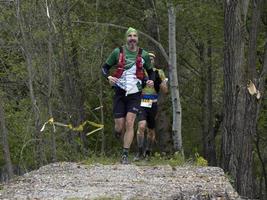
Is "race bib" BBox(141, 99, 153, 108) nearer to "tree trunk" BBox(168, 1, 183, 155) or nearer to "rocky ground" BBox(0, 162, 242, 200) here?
"rocky ground" BBox(0, 162, 242, 200)

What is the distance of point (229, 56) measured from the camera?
1176 centimetres

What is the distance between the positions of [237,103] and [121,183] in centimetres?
422

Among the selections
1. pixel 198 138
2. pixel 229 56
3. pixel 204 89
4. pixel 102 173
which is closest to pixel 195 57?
pixel 204 89

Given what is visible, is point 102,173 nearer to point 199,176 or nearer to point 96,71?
point 199,176

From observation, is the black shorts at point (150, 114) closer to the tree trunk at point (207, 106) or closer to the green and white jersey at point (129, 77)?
the green and white jersey at point (129, 77)

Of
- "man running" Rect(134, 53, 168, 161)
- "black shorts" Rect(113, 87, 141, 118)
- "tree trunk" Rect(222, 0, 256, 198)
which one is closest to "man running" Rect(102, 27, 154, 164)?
"black shorts" Rect(113, 87, 141, 118)

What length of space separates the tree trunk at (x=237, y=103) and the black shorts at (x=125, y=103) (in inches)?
73.8

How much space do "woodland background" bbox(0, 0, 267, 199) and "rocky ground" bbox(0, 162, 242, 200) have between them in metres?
2.34

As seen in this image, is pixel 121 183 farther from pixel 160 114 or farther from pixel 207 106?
pixel 207 106

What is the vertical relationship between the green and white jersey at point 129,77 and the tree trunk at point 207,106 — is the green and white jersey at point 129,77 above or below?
above

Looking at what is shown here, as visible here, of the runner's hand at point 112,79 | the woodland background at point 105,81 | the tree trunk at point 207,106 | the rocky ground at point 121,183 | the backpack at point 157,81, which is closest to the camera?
the rocky ground at point 121,183

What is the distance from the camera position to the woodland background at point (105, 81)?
1179 centimetres

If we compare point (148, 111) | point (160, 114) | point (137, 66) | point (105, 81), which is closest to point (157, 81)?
point (148, 111)

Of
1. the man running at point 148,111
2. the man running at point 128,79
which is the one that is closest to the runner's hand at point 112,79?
the man running at point 128,79
